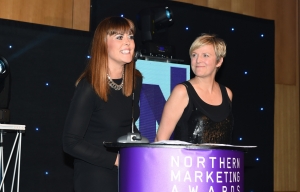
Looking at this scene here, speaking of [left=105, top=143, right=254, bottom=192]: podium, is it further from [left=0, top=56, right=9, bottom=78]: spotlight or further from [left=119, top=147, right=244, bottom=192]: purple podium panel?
[left=0, top=56, right=9, bottom=78]: spotlight

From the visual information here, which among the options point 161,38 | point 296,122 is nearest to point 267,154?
point 296,122

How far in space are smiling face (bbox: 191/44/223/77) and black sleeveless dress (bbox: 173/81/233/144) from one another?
12 centimetres

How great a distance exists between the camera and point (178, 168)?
6.62ft

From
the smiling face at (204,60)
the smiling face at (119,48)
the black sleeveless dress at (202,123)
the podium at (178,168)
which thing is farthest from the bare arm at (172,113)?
the podium at (178,168)

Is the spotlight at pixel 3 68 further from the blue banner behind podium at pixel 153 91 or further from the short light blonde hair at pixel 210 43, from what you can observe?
the short light blonde hair at pixel 210 43

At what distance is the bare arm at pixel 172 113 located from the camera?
2.84 metres

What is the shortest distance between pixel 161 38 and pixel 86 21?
0.70m

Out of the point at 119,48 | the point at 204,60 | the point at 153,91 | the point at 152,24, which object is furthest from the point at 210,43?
the point at 153,91

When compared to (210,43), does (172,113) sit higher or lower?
lower

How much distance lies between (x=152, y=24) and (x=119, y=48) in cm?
190

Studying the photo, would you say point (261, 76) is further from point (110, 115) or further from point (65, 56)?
point (110, 115)

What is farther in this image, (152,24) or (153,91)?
(153,91)

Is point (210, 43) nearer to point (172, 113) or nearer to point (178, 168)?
point (172, 113)

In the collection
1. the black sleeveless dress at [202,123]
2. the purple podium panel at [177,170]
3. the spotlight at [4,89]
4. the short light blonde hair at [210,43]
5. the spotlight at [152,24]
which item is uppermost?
the spotlight at [152,24]
